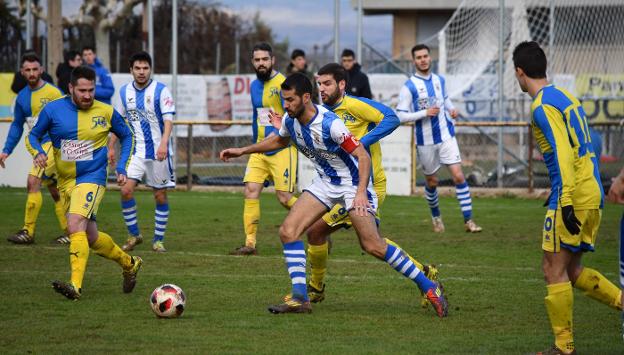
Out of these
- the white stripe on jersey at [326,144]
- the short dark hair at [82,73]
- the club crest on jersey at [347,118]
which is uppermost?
the short dark hair at [82,73]

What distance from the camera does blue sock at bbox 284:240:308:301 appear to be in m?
8.20

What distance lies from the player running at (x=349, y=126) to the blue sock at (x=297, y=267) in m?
0.18

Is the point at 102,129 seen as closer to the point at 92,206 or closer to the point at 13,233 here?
the point at 92,206

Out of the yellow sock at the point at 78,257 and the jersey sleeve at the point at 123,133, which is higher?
the jersey sleeve at the point at 123,133

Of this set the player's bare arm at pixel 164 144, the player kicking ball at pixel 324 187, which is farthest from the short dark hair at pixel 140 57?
the player kicking ball at pixel 324 187

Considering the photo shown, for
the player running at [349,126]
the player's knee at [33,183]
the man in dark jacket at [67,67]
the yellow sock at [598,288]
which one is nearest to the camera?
the yellow sock at [598,288]

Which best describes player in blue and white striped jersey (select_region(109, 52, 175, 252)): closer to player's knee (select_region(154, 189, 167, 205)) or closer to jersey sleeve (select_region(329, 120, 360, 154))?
player's knee (select_region(154, 189, 167, 205))

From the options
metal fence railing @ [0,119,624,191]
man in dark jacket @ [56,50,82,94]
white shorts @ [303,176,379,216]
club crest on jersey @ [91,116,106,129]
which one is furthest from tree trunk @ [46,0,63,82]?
white shorts @ [303,176,379,216]

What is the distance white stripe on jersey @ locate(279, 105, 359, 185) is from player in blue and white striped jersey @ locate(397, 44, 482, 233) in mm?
5676

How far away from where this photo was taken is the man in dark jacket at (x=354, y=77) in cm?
1752

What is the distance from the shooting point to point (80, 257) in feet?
28.8

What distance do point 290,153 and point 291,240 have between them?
4.03 metres

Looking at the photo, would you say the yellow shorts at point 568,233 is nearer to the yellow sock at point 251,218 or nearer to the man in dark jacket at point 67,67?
the yellow sock at point 251,218

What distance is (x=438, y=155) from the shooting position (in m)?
14.2
